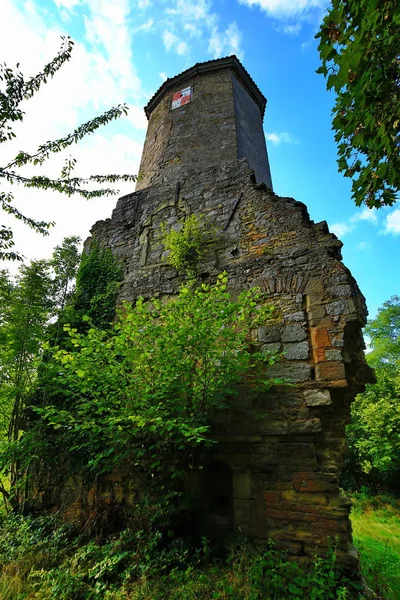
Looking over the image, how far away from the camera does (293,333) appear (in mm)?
4148

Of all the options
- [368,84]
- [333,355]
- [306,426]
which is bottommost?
[306,426]

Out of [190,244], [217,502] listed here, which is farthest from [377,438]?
[190,244]

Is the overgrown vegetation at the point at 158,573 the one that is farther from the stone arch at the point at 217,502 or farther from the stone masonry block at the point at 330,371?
the stone masonry block at the point at 330,371

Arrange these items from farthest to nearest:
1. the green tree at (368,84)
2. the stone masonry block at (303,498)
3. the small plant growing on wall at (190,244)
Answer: the small plant growing on wall at (190,244), the stone masonry block at (303,498), the green tree at (368,84)

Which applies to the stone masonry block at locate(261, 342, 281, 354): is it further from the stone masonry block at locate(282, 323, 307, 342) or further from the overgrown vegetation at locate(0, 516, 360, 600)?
the overgrown vegetation at locate(0, 516, 360, 600)

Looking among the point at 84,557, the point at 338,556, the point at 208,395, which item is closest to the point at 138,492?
the point at 84,557

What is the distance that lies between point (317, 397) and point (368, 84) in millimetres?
3128

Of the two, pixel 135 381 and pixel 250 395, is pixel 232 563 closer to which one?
pixel 250 395

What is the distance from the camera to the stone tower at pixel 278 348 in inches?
135

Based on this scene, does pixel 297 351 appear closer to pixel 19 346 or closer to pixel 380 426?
pixel 19 346

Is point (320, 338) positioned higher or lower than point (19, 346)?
lower

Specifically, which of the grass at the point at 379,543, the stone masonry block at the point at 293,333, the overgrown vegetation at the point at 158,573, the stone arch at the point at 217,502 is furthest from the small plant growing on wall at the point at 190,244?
the grass at the point at 379,543

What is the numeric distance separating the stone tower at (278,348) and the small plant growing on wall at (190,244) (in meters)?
0.19

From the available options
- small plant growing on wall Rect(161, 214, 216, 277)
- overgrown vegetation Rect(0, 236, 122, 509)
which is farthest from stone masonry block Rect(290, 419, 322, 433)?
overgrown vegetation Rect(0, 236, 122, 509)
